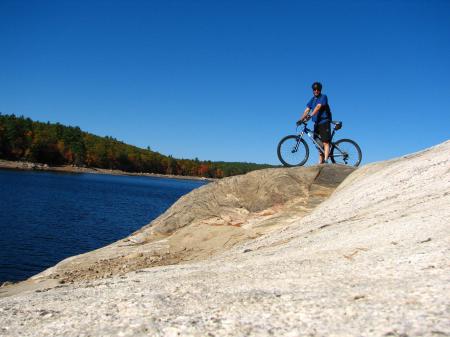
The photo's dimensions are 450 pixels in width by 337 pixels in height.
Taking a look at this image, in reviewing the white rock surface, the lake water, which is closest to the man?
the white rock surface

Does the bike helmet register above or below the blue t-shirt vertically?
above

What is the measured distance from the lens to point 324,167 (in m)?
14.8

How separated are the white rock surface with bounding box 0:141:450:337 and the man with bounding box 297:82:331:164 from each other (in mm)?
8394

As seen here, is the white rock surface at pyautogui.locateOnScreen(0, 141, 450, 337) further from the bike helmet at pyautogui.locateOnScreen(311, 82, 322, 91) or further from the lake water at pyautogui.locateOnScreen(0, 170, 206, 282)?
the lake water at pyautogui.locateOnScreen(0, 170, 206, 282)

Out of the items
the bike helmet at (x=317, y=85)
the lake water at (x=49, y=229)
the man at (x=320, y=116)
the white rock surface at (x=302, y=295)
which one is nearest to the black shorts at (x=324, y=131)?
the man at (x=320, y=116)

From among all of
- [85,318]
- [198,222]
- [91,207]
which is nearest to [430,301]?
[85,318]

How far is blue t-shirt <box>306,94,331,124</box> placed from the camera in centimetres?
1535

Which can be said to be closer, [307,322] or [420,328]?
[420,328]

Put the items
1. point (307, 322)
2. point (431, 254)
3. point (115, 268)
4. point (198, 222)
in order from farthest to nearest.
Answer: point (198, 222), point (115, 268), point (431, 254), point (307, 322)

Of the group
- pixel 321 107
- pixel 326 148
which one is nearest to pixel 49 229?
pixel 326 148

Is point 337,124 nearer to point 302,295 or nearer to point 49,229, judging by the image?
point 302,295

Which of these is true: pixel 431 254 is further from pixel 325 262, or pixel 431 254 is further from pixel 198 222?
pixel 198 222

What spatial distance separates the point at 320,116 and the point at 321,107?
37 centimetres

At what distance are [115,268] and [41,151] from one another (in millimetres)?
169075
